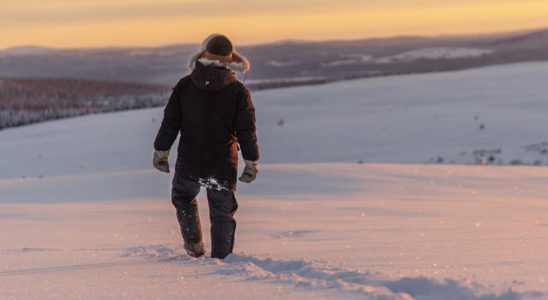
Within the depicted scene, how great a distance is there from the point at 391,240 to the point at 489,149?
1232 centimetres

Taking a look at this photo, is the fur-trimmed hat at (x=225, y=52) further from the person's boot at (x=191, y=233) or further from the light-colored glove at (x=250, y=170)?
the person's boot at (x=191, y=233)

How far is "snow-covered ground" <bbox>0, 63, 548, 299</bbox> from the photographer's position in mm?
3537

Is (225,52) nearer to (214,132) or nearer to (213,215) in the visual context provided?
(214,132)

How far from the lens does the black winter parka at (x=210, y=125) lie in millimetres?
4793

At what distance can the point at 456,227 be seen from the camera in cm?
600

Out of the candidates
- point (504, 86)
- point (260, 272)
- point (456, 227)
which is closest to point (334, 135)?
point (504, 86)

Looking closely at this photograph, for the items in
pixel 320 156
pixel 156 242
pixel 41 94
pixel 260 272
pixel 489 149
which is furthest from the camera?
pixel 41 94

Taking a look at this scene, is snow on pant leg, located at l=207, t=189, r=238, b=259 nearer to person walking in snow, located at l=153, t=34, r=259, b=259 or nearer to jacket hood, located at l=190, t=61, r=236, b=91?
person walking in snow, located at l=153, t=34, r=259, b=259

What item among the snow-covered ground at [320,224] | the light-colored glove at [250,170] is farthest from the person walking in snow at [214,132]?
the snow-covered ground at [320,224]

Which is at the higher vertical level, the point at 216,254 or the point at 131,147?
the point at 216,254

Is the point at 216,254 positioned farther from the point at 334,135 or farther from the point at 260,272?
the point at 334,135

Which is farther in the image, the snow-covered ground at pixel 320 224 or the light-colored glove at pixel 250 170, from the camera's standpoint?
the light-colored glove at pixel 250 170

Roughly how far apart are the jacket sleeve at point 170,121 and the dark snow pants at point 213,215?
25 centimetres

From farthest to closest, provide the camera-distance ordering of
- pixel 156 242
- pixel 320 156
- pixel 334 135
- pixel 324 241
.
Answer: pixel 334 135, pixel 320 156, pixel 156 242, pixel 324 241
